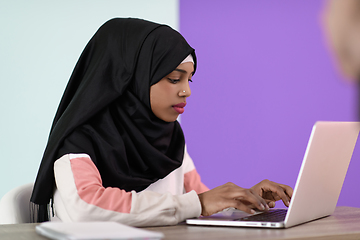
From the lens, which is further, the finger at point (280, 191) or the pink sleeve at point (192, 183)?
the pink sleeve at point (192, 183)

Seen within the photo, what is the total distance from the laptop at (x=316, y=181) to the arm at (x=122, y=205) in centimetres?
4

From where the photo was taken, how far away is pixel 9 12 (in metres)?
2.72

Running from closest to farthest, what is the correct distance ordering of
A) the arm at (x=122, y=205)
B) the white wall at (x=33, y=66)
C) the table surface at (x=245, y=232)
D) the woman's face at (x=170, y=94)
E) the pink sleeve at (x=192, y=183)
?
the table surface at (x=245, y=232), the arm at (x=122, y=205), the woman's face at (x=170, y=94), the pink sleeve at (x=192, y=183), the white wall at (x=33, y=66)

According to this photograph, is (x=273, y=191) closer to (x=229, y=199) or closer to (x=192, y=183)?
(x=229, y=199)

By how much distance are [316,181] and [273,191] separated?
0.89 feet

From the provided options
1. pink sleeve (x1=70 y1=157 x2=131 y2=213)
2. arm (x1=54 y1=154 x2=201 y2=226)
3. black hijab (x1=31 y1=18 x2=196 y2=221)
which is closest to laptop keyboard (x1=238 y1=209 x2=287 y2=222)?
arm (x1=54 y1=154 x2=201 y2=226)

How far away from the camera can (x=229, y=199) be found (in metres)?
0.99

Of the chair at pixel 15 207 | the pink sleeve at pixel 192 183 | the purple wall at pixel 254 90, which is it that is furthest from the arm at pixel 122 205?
the purple wall at pixel 254 90

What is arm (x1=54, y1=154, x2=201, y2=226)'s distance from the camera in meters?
0.94

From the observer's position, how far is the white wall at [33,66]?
271cm

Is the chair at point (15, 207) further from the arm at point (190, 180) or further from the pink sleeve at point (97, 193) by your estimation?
the arm at point (190, 180)

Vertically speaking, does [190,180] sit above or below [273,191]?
below

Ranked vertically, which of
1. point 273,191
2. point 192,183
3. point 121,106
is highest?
point 121,106

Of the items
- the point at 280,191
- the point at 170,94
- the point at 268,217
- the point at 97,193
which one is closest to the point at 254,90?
the point at 170,94
